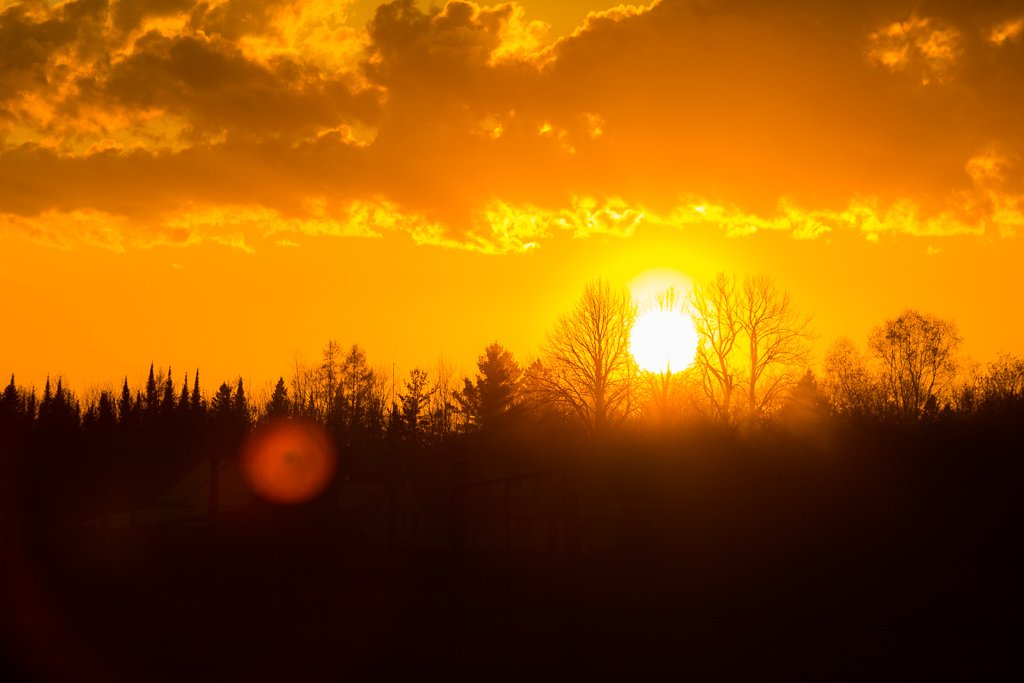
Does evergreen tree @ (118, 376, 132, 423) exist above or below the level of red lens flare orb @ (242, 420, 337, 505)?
above

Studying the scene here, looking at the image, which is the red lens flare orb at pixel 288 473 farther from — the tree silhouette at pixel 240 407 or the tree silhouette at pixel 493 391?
the tree silhouette at pixel 240 407

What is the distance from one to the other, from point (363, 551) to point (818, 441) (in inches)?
472

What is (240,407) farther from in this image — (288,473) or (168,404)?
(288,473)

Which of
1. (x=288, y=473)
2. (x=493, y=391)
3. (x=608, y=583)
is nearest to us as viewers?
(x=608, y=583)

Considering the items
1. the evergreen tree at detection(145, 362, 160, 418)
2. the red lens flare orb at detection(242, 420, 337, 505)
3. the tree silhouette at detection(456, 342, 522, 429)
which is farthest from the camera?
the evergreen tree at detection(145, 362, 160, 418)

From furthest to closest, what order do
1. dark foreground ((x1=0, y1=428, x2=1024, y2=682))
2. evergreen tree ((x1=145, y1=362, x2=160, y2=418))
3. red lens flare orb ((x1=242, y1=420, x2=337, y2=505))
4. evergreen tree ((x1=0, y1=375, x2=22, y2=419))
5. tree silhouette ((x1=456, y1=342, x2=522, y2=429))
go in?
evergreen tree ((x1=145, y1=362, x2=160, y2=418)) → evergreen tree ((x1=0, y1=375, x2=22, y2=419)) → tree silhouette ((x1=456, y1=342, x2=522, y2=429)) → red lens flare orb ((x1=242, y1=420, x2=337, y2=505)) → dark foreground ((x1=0, y1=428, x2=1024, y2=682))

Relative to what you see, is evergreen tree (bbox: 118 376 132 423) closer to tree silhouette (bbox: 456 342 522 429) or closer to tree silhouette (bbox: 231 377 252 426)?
tree silhouette (bbox: 231 377 252 426)

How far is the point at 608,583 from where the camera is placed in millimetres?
18797

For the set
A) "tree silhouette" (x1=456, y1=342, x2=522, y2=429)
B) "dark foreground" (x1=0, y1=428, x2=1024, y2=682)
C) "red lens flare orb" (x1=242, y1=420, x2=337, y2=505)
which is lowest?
"dark foreground" (x1=0, y1=428, x2=1024, y2=682)

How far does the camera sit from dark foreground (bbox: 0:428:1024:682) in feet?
43.8

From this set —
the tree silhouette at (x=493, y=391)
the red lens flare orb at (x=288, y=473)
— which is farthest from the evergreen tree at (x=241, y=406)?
the red lens flare orb at (x=288, y=473)

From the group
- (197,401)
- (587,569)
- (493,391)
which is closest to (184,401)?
(197,401)

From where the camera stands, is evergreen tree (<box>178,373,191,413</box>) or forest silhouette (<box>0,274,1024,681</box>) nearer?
forest silhouette (<box>0,274,1024,681</box>)

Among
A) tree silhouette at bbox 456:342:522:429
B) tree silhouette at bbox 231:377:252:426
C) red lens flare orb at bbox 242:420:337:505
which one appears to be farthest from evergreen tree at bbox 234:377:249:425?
red lens flare orb at bbox 242:420:337:505
